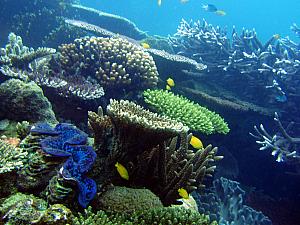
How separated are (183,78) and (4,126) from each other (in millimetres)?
5073

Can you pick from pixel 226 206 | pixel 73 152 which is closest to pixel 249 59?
pixel 226 206

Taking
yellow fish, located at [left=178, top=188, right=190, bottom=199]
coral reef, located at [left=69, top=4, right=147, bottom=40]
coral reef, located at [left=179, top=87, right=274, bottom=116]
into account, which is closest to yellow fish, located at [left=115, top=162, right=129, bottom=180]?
yellow fish, located at [left=178, top=188, right=190, bottom=199]

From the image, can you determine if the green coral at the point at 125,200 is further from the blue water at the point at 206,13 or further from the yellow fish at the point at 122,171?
the blue water at the point at 206,13

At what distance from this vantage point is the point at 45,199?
2777 millimetres

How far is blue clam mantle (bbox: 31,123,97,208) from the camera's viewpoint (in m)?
2.71

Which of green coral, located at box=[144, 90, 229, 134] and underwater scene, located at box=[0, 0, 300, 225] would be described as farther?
green coral, located at box=[144, 90, 229, 134]

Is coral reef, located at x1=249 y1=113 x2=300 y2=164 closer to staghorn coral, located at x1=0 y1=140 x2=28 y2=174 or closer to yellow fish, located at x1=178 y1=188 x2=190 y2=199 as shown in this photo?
yellow fish, located at x1=178 y1=188 x2=190 y2=199

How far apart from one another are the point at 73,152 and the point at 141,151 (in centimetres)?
80

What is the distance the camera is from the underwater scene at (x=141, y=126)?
2.86m

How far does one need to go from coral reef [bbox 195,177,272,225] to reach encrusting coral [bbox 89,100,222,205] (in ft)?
4.66

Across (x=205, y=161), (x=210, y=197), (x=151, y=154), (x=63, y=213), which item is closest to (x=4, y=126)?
(x=151, y=154)

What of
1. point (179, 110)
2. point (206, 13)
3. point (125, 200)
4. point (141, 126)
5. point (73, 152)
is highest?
point (206, 13)

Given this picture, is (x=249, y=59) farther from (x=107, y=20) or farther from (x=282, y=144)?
(x=107, y=20)

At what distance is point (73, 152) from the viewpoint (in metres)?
2.92
